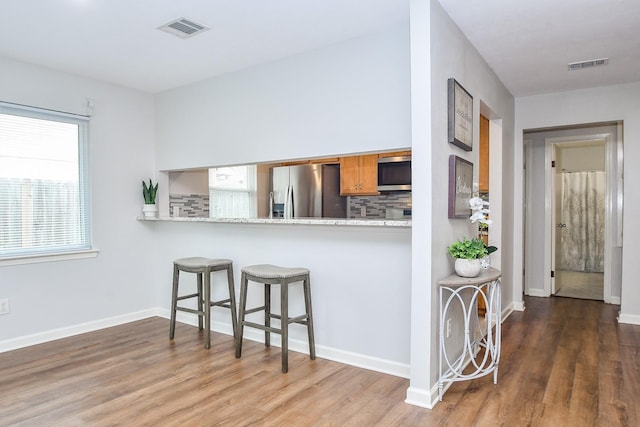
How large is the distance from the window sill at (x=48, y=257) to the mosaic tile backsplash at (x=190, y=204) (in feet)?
2.83

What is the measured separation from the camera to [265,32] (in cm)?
291

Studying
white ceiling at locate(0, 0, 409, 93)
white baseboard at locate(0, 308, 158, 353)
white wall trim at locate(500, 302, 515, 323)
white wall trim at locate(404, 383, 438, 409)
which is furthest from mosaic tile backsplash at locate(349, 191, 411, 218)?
white wall trim at locate(404, 383, 438, 409)

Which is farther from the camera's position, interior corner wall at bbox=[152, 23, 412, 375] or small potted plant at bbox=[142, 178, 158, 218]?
small potted plant at bbox=[142, 178, 158, 218]

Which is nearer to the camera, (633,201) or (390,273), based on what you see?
(390,273)

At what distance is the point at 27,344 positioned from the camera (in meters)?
3.50

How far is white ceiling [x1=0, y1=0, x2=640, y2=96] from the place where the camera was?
2.54 m

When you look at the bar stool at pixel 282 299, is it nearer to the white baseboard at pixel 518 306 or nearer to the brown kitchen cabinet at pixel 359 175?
the brown kitchen cabinet at pixel 359 175

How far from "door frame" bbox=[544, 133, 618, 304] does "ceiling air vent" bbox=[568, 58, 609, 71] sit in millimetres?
1728

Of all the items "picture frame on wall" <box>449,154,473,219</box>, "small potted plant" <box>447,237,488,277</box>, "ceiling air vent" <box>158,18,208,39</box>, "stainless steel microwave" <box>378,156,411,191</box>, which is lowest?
"small potted plant" <box>447,237,488,277</box>

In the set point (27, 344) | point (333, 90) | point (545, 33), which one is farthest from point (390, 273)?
point (27, 344)

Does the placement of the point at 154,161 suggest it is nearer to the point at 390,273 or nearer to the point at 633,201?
the point at 390,273

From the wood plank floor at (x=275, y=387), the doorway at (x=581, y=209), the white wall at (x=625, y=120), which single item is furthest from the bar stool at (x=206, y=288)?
the doorway at (x=581, y=209)

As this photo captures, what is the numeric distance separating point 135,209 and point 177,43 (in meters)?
1.85

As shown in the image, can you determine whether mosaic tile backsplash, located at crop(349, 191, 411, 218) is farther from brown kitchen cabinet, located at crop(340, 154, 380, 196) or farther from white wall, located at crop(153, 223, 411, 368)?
white wall, located at crop(153, 223, 411, 368)
